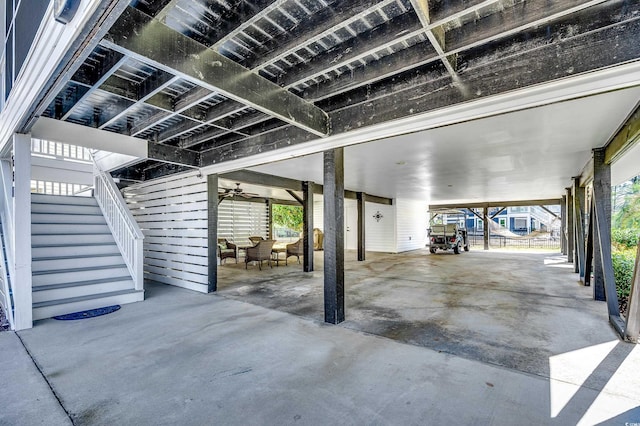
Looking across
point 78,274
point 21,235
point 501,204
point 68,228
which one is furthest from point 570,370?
point 501,204

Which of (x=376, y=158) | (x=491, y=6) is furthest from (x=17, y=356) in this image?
(x=376, y=158)

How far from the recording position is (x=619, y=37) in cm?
209

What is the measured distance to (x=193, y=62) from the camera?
7.25 ft

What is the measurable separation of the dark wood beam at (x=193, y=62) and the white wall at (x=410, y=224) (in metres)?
10.9

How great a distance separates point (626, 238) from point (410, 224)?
8.12 m

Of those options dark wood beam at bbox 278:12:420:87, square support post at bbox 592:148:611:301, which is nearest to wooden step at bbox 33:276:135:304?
dark wood beam at bbox 278:12:420:87

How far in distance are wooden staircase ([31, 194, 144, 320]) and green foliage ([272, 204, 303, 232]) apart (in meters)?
8.73

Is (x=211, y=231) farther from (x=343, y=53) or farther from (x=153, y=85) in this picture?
(x=343, y=53)

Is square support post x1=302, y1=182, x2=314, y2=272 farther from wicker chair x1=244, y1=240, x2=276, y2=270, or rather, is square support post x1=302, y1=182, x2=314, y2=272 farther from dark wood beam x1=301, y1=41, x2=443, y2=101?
dark wood beam x1=301, y1=41, x2=443, y2=101

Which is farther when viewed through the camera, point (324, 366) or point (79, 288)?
point (79, 288)

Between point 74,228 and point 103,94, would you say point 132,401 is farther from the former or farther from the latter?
point 74,228

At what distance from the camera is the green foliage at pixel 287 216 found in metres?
14.4

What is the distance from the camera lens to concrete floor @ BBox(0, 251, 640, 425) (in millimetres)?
1987

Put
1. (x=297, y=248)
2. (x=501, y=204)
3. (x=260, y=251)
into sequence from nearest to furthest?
(x=260, y=251) < (x=297, y=248) < (x=501, y=204)
